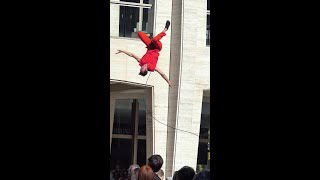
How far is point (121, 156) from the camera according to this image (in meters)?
17.2

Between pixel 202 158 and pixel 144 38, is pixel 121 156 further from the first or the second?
pixel 144 38

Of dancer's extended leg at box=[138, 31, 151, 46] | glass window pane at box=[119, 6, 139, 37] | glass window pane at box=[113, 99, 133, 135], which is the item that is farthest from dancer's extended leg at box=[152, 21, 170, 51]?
glass window pane at box=[113, 99, 133, 135]

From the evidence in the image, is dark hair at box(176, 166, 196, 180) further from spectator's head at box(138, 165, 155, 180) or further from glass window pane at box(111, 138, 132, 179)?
glass window pane at box(111, 138, 132, 179)

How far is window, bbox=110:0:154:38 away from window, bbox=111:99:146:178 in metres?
2.41

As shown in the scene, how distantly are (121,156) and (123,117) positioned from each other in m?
1.17

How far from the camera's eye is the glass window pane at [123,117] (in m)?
17.5

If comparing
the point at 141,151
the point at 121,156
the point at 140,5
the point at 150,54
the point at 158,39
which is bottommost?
the point at 121,156

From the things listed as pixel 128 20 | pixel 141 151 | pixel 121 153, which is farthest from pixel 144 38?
pixel 121 153

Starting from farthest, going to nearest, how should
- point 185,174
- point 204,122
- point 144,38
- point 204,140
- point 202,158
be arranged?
point 204,140, point 204,122, point 202,158, point 144,38, point 185,174

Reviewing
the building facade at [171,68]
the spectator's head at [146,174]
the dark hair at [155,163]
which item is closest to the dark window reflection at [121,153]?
the building facade at [171,68]
